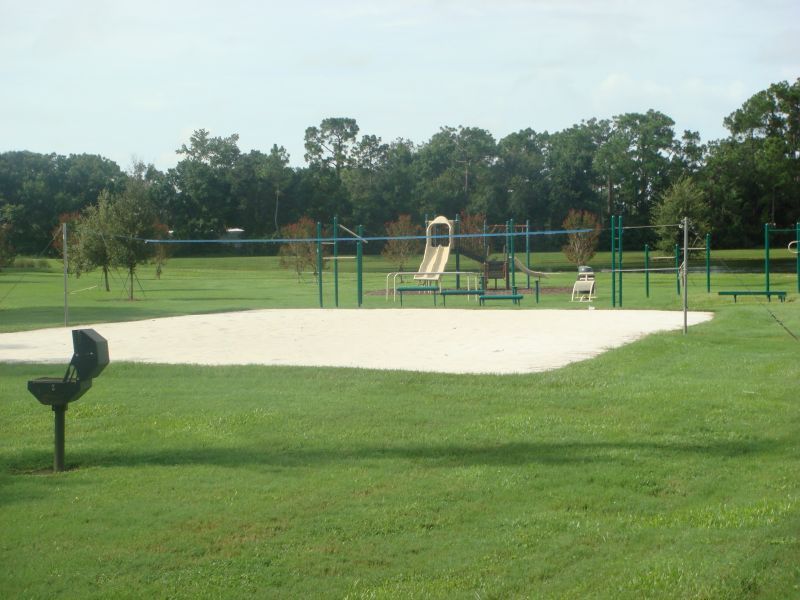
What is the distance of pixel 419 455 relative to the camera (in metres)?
6.84

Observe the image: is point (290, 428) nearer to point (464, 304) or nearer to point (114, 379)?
point (114, 379)

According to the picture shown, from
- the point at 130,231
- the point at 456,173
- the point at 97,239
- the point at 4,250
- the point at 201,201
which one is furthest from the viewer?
the point at 456,173

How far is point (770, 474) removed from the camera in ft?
20.5

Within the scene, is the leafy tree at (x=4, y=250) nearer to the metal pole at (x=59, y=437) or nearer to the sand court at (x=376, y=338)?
the sand court at (x=376, y=338)

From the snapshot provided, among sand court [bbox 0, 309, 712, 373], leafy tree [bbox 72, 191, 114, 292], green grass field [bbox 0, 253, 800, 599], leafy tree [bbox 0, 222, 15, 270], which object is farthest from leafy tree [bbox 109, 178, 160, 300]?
green grass field [bbox 0, 253, 800, 599]

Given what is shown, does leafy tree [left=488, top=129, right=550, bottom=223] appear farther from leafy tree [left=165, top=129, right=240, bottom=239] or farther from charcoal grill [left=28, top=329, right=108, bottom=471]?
charcoal grill [left=28, top=329, right=108, bottom=471]

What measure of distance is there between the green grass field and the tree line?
57.1 meters

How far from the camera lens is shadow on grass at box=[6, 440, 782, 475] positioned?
21.7 feet

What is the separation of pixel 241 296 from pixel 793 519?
27601 millimetres

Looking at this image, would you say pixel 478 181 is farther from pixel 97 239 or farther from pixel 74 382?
pixel 74 382

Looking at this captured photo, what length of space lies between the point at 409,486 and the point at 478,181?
73150 mm

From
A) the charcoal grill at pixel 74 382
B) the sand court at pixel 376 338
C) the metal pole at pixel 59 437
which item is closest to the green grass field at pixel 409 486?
the metal pole at pixel 59 437

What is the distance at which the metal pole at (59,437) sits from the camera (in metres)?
6.44

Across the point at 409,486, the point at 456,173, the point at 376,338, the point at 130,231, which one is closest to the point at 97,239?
the point at 130,231
